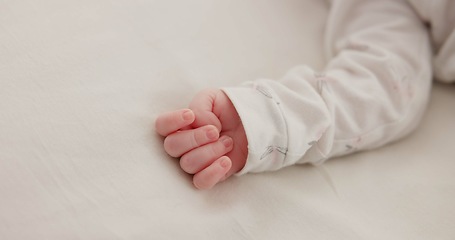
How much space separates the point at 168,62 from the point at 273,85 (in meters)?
0.16

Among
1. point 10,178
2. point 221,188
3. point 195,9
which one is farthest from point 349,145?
point 10,178

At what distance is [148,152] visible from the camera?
621mm

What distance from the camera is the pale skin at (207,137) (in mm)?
621

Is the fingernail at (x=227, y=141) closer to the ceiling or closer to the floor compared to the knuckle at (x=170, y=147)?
closer to the floor

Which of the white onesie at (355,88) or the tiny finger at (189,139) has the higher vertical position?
the tiny finger at (189,139)

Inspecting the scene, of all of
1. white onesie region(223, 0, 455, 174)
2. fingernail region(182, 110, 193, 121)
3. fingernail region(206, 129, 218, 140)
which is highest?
fingernail region(182, 110, 193, 121)

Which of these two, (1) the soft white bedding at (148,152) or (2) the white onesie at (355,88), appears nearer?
(1) the soft white bedding at (148,152)

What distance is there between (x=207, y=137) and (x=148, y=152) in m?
0.08

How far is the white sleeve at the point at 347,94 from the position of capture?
67 centimetres

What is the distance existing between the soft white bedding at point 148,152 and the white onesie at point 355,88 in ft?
0.15

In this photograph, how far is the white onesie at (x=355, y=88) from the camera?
670mm

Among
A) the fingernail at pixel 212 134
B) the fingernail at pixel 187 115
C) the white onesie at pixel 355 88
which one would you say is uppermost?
the fingernail at pixel 187 115

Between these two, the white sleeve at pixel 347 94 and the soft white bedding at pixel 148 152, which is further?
the white sleeve at pixel 347 94

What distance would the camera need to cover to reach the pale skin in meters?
0.62
